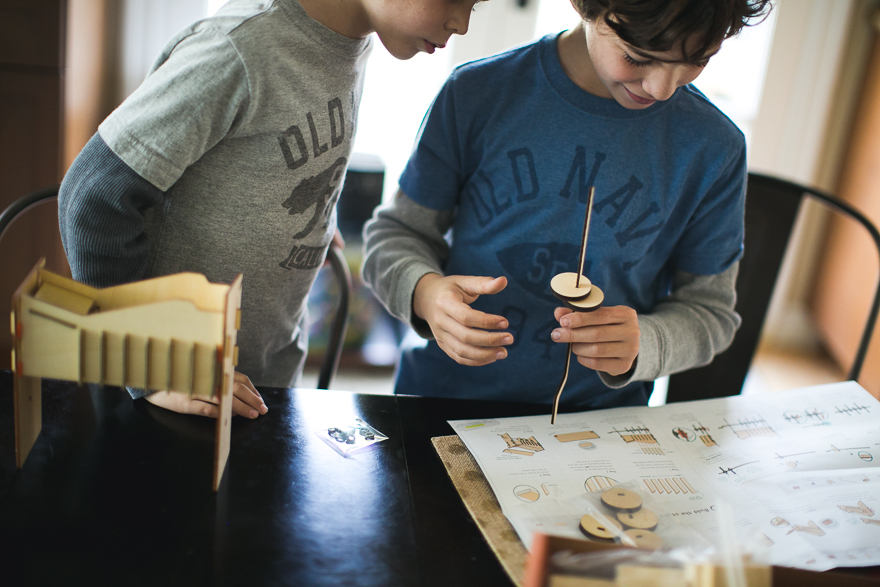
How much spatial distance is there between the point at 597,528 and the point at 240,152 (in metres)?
0.51

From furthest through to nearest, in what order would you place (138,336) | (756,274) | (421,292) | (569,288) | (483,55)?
(483,55)
(756,274)
(421,292)
(569,288)
(138,336)

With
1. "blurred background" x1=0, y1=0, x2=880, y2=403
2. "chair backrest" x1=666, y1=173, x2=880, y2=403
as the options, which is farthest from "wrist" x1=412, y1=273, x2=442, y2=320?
"blurred background" x1=0, y1=0, x2=880, y2=403

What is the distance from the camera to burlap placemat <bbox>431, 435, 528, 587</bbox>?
55cm

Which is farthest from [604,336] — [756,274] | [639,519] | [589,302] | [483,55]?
[483,55]

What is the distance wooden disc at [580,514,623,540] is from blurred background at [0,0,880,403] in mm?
1448

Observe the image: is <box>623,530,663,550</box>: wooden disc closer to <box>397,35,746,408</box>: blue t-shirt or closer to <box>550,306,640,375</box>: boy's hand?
<box>550,306,640,375</box>: boy's hand

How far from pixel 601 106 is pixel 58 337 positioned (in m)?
0.65

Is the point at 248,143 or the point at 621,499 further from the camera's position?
the point at 248,143

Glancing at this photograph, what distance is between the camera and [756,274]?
1.18 meters

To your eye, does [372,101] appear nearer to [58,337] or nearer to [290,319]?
[290,319]

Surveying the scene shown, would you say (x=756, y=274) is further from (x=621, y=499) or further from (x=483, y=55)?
(x=483, y=55)

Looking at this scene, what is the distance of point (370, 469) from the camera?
649mm

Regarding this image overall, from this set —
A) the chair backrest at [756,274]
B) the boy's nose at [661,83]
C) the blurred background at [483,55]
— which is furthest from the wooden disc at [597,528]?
the blurred background at [483,55]

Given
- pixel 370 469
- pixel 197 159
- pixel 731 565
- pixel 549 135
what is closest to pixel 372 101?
pixel 549 135
